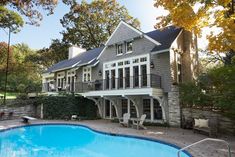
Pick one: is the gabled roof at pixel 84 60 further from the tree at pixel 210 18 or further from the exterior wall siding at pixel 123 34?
the tree at pixel 210 18

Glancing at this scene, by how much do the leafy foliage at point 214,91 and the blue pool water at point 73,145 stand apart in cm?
448

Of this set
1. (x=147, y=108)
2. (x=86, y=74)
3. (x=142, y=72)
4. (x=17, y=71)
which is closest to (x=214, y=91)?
(x=147, y=108)

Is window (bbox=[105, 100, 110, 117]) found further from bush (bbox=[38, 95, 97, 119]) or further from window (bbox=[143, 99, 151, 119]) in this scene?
window (bbox=[143, 99, 151, 119])

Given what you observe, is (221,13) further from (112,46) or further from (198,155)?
(112,46)

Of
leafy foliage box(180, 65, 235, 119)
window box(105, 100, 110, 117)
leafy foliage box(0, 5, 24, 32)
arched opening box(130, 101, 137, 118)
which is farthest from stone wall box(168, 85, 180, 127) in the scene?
leafy foliage box(0, 5, 24, 32)

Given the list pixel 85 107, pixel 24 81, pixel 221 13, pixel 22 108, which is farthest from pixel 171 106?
pixel 24 81

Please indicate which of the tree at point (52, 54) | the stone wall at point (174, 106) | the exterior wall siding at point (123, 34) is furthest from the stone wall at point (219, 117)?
the tree at point (52, 54)

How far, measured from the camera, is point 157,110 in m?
16.2

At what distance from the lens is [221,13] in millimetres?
10812

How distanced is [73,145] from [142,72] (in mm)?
8558

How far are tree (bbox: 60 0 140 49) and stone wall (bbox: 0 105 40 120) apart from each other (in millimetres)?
19193

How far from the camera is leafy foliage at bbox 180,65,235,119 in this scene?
437 inches

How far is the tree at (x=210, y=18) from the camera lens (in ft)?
32.3

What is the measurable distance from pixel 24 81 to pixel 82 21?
664 inches
